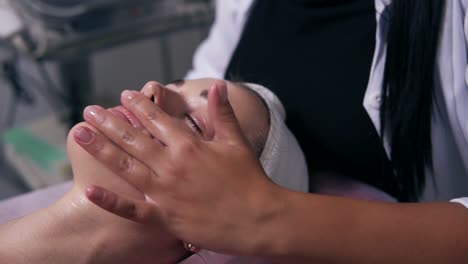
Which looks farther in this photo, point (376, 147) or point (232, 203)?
point (376, 147)

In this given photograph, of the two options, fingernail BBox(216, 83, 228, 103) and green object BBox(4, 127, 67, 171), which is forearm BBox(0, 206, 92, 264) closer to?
fingernail BBox(216, 83, 228, 103)

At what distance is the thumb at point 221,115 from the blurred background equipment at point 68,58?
0.90m

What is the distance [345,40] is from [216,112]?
37 cm

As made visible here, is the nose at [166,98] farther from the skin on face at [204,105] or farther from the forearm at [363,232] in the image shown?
the forearm at [363,232]

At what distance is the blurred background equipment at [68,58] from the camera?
1269 millimetres

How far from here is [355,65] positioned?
2.58 feet

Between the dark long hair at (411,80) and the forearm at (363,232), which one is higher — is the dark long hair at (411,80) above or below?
above

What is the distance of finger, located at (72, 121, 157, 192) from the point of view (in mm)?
495

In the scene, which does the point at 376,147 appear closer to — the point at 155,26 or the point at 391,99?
the point at 391,99

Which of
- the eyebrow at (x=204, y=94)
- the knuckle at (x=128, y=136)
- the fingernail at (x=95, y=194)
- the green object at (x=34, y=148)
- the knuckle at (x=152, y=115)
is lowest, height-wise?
the green object at (x=34, y=148)

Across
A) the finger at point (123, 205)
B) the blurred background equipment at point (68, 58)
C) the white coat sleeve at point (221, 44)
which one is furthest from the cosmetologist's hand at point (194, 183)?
the blurred background equipment at point (68, 58)

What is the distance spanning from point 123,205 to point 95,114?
123mm

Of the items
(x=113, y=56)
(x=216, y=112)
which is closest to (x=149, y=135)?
(x=216, y=112)

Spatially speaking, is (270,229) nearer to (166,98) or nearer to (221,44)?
(166,98)
